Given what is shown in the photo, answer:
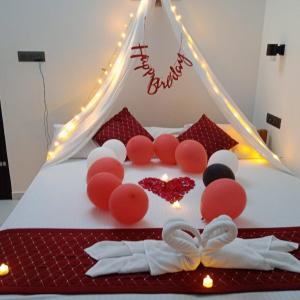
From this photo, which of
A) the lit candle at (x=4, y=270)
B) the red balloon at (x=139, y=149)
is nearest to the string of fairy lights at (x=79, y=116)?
the red balloon at (x=139, y=149)

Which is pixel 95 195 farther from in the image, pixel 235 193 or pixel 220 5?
pixel 220 5

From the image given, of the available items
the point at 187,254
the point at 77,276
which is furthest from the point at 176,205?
the point at 77,276

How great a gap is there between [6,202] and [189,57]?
90.0 inches

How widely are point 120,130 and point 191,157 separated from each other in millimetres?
715

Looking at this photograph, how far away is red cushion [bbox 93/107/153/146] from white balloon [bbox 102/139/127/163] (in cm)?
18

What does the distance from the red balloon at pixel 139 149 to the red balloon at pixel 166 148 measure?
6 centimetres

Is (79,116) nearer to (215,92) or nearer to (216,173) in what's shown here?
(215,92)

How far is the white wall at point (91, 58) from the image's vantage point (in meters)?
2.96

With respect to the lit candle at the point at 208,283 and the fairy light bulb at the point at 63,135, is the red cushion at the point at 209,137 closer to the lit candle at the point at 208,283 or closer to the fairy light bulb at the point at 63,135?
the fairy light bulb at the point at 63,135

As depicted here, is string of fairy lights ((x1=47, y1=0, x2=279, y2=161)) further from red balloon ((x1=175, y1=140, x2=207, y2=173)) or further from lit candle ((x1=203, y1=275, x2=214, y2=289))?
lit candle ((x1=203, y1=275, x2=214, y2=289))

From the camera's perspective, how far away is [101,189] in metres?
1.85

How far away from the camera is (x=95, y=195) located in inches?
73.1

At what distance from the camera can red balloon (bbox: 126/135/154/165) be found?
8.46ft

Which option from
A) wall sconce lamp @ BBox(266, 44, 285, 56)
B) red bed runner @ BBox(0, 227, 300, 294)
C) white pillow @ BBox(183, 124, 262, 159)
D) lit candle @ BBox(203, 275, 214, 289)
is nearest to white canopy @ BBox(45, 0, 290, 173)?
white pillow @ BBox(183, 124, 262, 159)
